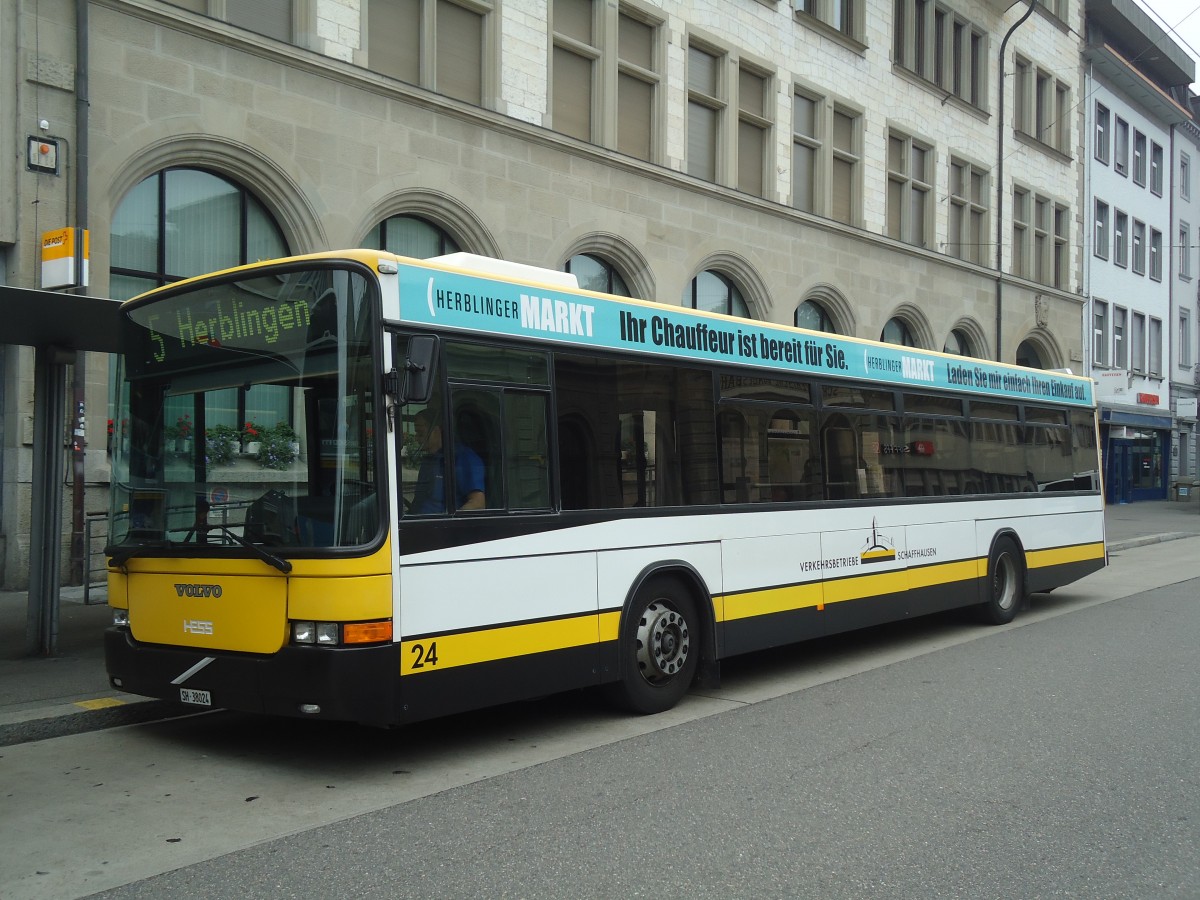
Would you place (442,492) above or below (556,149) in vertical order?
below

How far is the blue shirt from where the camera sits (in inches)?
251

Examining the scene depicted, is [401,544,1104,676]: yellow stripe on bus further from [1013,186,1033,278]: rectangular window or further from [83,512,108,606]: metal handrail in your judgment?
[1013,186,1033,278]: rectangular window

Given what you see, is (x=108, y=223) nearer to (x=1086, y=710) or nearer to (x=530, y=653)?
(x=530, y=653)

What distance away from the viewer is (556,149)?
57.2ft

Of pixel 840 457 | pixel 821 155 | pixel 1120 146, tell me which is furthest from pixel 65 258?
pixel 1120 146

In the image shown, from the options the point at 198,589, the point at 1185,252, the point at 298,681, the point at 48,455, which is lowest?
the point at 298,681

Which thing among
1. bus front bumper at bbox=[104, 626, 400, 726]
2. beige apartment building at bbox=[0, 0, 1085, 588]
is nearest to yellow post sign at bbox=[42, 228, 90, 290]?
beige apartment building at bbox=[0, 0, 1085, 588]

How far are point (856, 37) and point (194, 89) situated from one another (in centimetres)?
1585

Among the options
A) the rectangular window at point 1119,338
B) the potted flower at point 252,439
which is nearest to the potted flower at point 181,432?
the potted flower at point 252,439

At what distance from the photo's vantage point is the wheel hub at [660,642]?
788cm

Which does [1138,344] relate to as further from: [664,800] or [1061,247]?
[664,800]

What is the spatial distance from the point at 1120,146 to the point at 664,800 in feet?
126

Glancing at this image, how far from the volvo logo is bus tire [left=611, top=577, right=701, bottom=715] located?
2582 millimetres

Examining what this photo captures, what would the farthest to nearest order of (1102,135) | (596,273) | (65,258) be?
1. (1102,135)
2. (596,273)
3. (65,258)
